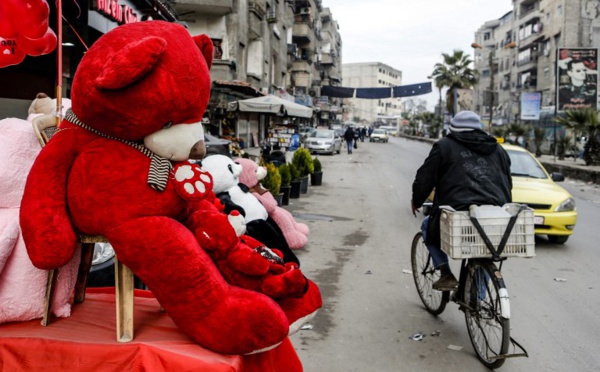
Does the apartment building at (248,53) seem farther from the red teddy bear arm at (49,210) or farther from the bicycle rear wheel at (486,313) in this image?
the red teddy bear arm at (49,210)

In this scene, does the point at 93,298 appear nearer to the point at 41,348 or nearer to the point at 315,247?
the point at 41,348

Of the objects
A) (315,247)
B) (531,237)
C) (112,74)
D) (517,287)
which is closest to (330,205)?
(315,247)

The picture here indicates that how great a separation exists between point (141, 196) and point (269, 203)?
482 centimetres

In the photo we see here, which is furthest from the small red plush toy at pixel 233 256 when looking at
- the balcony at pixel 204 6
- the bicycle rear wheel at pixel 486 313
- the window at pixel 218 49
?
the window at pixel 218 49

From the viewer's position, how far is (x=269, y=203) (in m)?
7.29

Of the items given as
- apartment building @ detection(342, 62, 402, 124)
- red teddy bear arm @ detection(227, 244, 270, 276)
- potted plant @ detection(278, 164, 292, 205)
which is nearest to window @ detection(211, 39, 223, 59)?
potted plant @ detection(278, 164, 292, 205)

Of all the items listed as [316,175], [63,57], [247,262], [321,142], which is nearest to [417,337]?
[247,262]

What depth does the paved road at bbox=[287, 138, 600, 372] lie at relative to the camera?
4.30 m

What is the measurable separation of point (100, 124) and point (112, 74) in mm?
309

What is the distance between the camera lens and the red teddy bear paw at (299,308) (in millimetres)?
2830

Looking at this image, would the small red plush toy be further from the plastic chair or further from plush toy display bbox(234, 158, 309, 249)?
plush toy display bbox(234, 158, 309, 249)

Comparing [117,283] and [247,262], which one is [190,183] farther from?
[117,283]

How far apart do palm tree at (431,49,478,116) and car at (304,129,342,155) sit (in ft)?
92.4

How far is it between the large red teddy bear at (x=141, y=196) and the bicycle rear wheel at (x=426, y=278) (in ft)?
9.81
